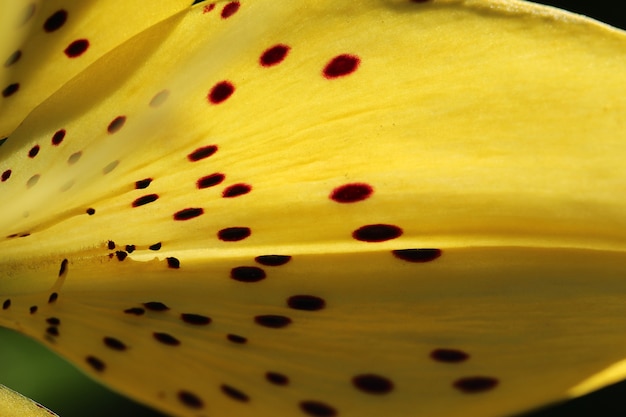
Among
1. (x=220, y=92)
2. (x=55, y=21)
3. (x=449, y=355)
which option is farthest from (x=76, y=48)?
(x=449, y=355)

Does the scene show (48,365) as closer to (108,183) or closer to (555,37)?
(108,183)

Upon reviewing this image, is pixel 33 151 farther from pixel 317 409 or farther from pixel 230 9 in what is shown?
pixel 317 409

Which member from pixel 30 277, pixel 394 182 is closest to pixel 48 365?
pixel 30 277

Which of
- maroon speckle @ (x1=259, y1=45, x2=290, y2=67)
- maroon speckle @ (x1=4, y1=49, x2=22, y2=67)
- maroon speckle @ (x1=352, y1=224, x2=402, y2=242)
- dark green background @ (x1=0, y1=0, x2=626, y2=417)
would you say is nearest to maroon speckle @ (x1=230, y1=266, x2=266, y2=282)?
maroon speckle @ (x1=352, y1=224, x2=402, y2=242)

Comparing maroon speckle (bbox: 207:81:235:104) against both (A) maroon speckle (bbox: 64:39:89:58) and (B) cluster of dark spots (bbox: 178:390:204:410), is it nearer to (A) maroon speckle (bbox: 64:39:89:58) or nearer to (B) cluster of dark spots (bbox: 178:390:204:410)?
(A) maroon speckle (bbox: 64:39:89:58)

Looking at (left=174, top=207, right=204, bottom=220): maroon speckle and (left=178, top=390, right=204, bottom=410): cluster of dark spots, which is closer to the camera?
(left=174, top=207, right=204, bottom=220): maroon speckle

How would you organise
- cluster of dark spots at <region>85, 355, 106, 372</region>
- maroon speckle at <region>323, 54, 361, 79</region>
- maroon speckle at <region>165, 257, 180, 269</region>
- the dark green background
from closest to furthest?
maroon speckle at <region>323, 54, 361, 79</region> < maroon speckle at <region>165, 257, 180, 269</region> < cluster of dark spots at <region>85, 355, 106, 372</region> < the dark green background

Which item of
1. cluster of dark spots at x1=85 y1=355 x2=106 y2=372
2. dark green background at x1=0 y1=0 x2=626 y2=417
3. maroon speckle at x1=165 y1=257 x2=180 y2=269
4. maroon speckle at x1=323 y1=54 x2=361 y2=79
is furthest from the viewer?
dark green background at x1=0 y1=0 x2=626 y2=417
